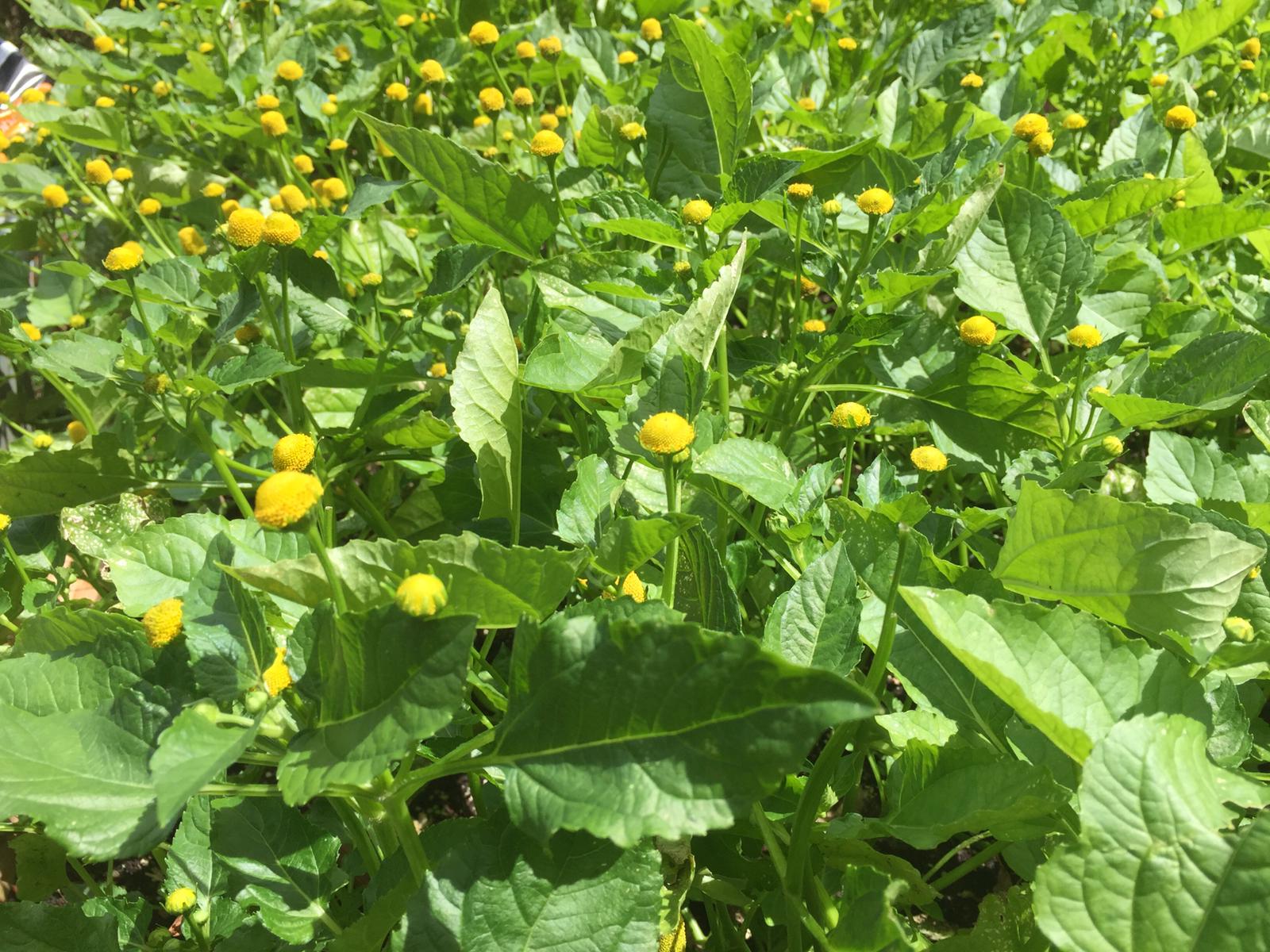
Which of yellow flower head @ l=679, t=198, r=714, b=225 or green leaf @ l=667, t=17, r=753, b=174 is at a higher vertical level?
green leaf @ l=667, t=17, r=753, b=174

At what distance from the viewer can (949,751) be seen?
2.89 feet

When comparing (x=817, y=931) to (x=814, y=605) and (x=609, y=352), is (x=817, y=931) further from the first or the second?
(x=609, y=352)

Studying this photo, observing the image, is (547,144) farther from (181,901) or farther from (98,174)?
(98,174)

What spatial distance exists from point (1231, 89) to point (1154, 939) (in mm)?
2138

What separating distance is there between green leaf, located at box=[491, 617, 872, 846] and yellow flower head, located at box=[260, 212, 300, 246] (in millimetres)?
752

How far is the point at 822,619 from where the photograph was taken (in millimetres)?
899

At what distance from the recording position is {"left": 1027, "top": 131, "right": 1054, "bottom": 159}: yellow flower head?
1438mm

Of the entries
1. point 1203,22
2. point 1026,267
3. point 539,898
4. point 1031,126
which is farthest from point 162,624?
point 1203,22

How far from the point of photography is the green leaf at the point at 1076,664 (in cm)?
79

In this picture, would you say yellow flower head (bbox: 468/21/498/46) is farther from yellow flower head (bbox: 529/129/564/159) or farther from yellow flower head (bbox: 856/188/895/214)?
yellow flower head (bbox: 856/188/895/214)

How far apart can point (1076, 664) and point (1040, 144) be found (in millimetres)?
938

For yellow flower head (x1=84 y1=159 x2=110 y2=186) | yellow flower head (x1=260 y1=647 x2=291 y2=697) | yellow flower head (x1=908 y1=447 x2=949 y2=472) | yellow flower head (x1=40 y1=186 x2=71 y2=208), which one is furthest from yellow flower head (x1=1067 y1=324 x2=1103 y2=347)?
yellow flower head (x1=40 y1=186 x2=71 y2=208)

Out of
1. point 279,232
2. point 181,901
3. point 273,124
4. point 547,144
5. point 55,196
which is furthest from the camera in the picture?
point 55,196

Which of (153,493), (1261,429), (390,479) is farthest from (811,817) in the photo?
(153,493)
